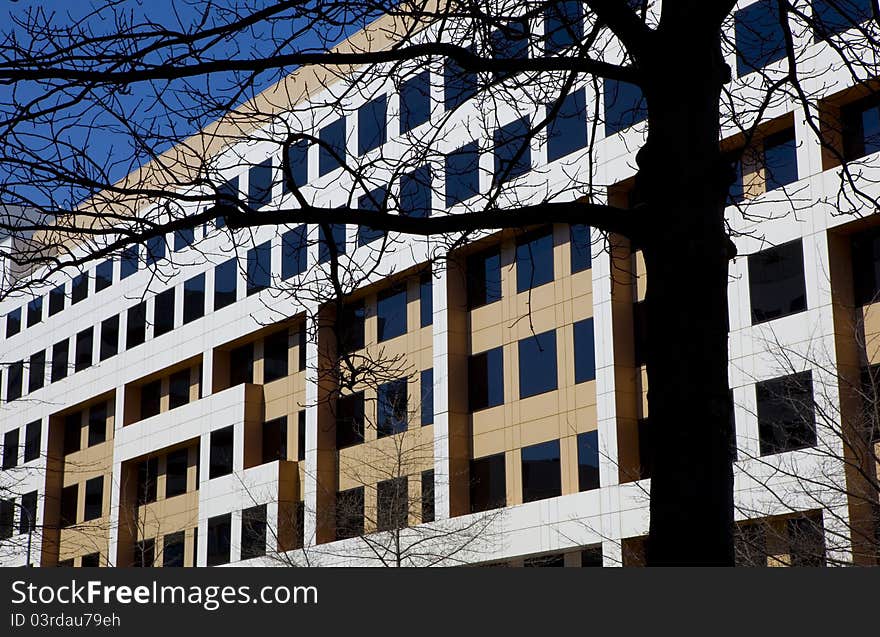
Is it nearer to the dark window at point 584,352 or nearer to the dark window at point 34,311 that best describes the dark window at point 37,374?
the dark window at point 34,311

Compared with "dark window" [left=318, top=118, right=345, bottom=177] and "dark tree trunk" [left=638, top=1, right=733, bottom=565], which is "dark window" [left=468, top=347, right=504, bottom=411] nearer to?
"dark window" [left=318, top=118, right=345, bottom=177]

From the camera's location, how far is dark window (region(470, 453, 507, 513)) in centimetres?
3650

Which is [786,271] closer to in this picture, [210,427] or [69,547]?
[210,427]

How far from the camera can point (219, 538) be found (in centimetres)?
4588

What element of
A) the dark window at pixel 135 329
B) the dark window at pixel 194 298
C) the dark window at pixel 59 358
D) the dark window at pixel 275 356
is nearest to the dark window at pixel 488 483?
the dark window at pixel 275 356

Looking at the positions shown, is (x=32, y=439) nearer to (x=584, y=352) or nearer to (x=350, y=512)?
(x=350, y=512)

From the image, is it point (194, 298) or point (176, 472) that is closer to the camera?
point (194, 298)

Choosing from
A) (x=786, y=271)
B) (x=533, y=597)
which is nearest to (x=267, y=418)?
(x=786, y=271)

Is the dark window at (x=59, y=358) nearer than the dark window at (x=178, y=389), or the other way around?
the dark window at (x=178, y=389)

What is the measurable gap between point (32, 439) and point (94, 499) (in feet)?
20.2

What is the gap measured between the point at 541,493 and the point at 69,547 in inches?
1176

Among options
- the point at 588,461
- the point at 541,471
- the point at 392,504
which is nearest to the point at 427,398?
the point at 392,504

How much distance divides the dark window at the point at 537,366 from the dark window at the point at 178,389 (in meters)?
19.2

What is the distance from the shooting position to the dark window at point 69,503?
57369 millimetres
